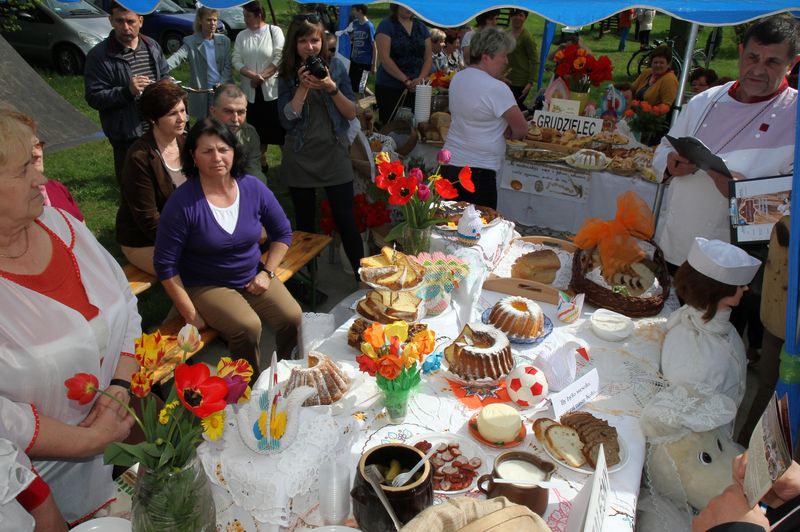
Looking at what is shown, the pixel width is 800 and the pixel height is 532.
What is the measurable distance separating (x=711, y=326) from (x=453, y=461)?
1.14 metres

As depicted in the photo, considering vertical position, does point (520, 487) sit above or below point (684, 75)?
below

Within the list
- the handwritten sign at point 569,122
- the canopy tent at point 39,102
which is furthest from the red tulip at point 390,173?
the handwritten sign at point 569,122

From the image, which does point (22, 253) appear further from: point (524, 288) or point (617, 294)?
point (617, 294)

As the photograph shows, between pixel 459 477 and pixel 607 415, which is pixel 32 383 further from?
pixel 607 415

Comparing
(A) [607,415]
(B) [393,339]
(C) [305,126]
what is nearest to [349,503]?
(B) [393,339]

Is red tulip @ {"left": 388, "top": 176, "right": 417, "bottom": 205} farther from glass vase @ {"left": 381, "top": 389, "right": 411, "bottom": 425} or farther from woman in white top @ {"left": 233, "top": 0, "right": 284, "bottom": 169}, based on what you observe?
woman in white top @ {"left": 233, "top": 0, "right": 284, "bottom": 169}

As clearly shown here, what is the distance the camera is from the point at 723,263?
2.13m

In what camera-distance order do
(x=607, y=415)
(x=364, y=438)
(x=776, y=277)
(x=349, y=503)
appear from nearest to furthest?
(x=349, y=503)
(x=364, y=438)
(x=607, y=415)
(x=776, y=277)

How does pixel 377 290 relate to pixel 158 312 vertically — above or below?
above

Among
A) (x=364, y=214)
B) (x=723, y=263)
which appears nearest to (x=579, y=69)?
(x=364, y=214)

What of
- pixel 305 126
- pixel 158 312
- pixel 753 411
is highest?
pixel 305 126

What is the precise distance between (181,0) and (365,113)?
1035cm

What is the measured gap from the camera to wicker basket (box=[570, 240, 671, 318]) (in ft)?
8.64

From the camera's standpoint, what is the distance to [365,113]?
5242 mm
